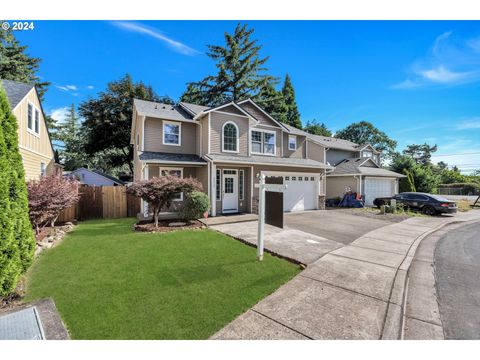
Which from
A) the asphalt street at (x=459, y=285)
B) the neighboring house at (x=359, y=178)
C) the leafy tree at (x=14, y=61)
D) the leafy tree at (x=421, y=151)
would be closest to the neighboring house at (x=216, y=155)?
the neighboring house at (x=359, y=178)

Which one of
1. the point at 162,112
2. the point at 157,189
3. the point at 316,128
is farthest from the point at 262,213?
the point at 316,128

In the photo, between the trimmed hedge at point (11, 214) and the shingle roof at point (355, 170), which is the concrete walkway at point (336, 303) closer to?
the trimmed hedge at point (11, 214)

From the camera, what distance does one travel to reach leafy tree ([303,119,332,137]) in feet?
145

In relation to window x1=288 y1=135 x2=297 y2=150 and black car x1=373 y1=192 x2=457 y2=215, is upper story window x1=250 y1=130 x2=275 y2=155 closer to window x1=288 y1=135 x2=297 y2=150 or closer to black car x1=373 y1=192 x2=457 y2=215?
window x1=288 y1=135 x2=297 y2=150

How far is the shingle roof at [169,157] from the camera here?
1173 centimetres

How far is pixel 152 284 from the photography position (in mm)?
4289

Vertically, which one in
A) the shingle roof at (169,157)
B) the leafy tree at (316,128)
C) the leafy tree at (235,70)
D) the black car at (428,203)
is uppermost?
the leafy tree at (235,70)

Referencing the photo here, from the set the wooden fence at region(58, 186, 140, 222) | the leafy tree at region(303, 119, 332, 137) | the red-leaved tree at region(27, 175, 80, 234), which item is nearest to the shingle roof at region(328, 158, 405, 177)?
the wooden fence at region(58, 186, 140, 222)

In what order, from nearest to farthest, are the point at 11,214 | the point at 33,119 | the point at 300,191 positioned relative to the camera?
1. the point at 11,214
2. the point at 33,119
3. the point at 300,191

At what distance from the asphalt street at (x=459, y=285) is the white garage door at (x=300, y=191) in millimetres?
7842

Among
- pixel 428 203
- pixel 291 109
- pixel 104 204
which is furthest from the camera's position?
pixel 291 109

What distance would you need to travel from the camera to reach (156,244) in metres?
6.99

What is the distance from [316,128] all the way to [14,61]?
4594cm

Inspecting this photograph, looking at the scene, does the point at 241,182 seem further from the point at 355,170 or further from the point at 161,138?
the point at 355,170
